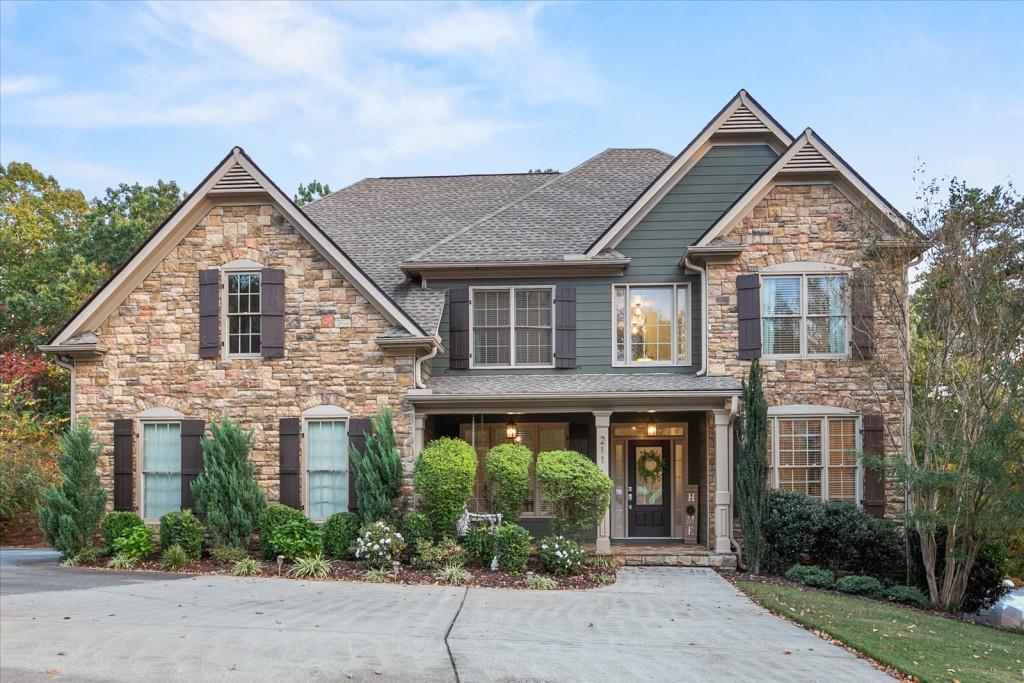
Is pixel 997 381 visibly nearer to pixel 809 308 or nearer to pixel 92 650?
pixel 809 308

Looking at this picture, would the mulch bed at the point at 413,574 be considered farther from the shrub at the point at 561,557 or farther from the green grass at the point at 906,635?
the green grass at the point at 906,635

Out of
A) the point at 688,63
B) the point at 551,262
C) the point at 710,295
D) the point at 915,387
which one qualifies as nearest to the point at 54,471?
the point at 551,262

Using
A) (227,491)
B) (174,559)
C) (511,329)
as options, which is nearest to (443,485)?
(227,491)

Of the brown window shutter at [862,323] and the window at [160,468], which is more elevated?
the brown window shutter at [862,323]

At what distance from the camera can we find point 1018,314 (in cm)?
1258

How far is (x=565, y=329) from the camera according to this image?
16141 mm

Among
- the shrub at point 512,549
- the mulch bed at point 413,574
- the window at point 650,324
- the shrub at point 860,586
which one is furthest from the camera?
the window at point 650,324

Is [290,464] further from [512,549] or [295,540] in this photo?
[512,549]

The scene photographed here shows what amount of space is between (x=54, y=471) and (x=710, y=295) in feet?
50.6

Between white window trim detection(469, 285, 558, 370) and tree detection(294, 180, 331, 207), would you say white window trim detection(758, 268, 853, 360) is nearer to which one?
white window trim detection(469, 285, 558, 370)

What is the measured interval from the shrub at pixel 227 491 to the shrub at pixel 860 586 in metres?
9.54

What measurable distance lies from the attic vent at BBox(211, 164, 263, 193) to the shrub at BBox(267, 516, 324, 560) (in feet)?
19.0

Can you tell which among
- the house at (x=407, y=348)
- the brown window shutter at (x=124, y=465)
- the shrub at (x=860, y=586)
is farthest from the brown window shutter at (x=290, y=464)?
the shrub at (x=860, y=586)

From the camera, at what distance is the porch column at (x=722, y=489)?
14.7 metres
